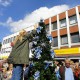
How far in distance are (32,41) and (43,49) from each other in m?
0.33

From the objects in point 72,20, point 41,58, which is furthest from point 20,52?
point 72,20

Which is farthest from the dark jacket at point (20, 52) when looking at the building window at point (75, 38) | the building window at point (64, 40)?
the building window at point (64, 40)

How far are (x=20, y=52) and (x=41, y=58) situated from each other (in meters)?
0.65

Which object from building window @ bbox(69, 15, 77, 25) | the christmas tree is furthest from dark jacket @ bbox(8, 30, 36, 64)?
building window @ bbox(69, 15, 77, 25)

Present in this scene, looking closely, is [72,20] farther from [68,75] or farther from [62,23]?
[68,75]

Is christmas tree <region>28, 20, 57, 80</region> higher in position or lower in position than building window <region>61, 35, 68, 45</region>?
lower

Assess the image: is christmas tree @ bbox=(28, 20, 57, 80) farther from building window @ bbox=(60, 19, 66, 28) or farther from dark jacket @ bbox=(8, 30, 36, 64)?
building window @ bbox=(60, 19, 66, 28)

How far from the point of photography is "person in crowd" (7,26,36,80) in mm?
4750

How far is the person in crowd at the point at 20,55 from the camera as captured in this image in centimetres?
475

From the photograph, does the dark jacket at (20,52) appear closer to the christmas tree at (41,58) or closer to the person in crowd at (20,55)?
the person in crowd at (20,55)

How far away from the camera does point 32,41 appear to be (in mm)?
5305

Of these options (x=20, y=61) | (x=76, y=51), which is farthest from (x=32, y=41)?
(x=76, y=51)

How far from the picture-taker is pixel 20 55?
4.76 metres

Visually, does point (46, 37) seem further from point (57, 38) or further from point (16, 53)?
point (57, 38)
